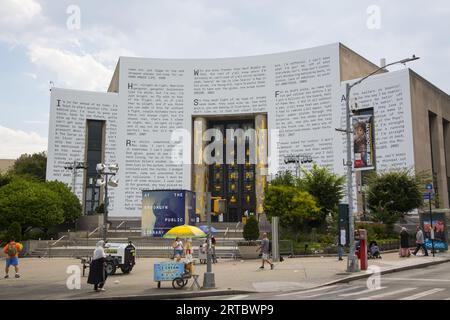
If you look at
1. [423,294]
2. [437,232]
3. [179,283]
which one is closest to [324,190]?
[437,232]

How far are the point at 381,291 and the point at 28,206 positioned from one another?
36.7 m

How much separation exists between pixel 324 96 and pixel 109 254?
139 ft

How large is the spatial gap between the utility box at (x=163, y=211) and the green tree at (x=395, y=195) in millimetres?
17470

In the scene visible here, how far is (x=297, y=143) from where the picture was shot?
59.5 metres

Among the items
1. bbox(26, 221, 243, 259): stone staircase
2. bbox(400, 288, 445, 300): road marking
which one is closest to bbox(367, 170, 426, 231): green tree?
bbox(26, 221, 243, 259): stone staircase

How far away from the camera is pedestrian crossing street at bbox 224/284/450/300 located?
1373cm

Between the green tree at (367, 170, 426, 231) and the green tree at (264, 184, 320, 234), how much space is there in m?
6.18

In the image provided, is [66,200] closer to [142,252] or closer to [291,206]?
[142,252]

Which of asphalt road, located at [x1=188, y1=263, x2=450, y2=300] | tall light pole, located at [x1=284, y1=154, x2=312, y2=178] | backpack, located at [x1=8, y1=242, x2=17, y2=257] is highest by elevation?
tall light pole, located at [x1=284, y1=154, x2=312, y2=178]

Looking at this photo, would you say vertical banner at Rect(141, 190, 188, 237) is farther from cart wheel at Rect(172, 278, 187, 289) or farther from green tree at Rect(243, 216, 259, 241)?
cart wheel at Rect(172, 278, 187, 289)

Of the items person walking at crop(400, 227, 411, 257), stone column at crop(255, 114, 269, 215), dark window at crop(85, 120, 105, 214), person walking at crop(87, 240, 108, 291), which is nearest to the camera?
person walking at crop(87, 240, 108, 291)
